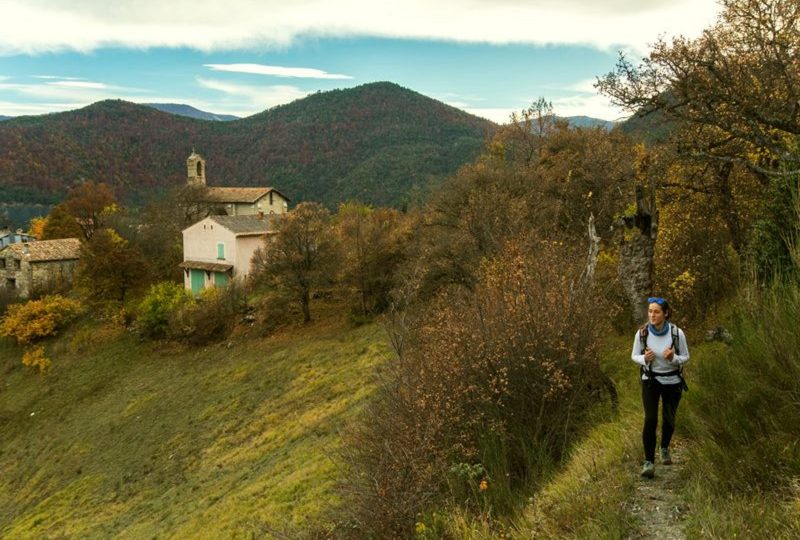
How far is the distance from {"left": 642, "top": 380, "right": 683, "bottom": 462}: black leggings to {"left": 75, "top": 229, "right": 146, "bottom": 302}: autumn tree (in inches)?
1560

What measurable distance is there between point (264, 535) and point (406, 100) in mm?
150079

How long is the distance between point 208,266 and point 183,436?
73.6ft

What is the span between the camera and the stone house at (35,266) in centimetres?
4853

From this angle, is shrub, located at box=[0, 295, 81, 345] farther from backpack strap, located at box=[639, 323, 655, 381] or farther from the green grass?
the green grass

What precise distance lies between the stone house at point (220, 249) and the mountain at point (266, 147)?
5371 centimetres

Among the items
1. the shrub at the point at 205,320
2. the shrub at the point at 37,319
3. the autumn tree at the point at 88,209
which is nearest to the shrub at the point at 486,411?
the shrub at the point at 205,320

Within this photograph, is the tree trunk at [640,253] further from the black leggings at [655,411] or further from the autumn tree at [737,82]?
the black leggings at [655,411]

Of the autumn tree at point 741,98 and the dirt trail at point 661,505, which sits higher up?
the autumn tree at point 741,98

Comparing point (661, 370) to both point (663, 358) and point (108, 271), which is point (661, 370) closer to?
point (663, 358)

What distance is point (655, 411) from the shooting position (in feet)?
18.2

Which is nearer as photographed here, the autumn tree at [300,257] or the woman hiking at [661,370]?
the woman hiking at [661,370]

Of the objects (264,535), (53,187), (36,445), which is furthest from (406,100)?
(264,535)

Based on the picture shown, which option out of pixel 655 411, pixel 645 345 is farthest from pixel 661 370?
pixel 655 411

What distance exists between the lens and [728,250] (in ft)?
35.6
